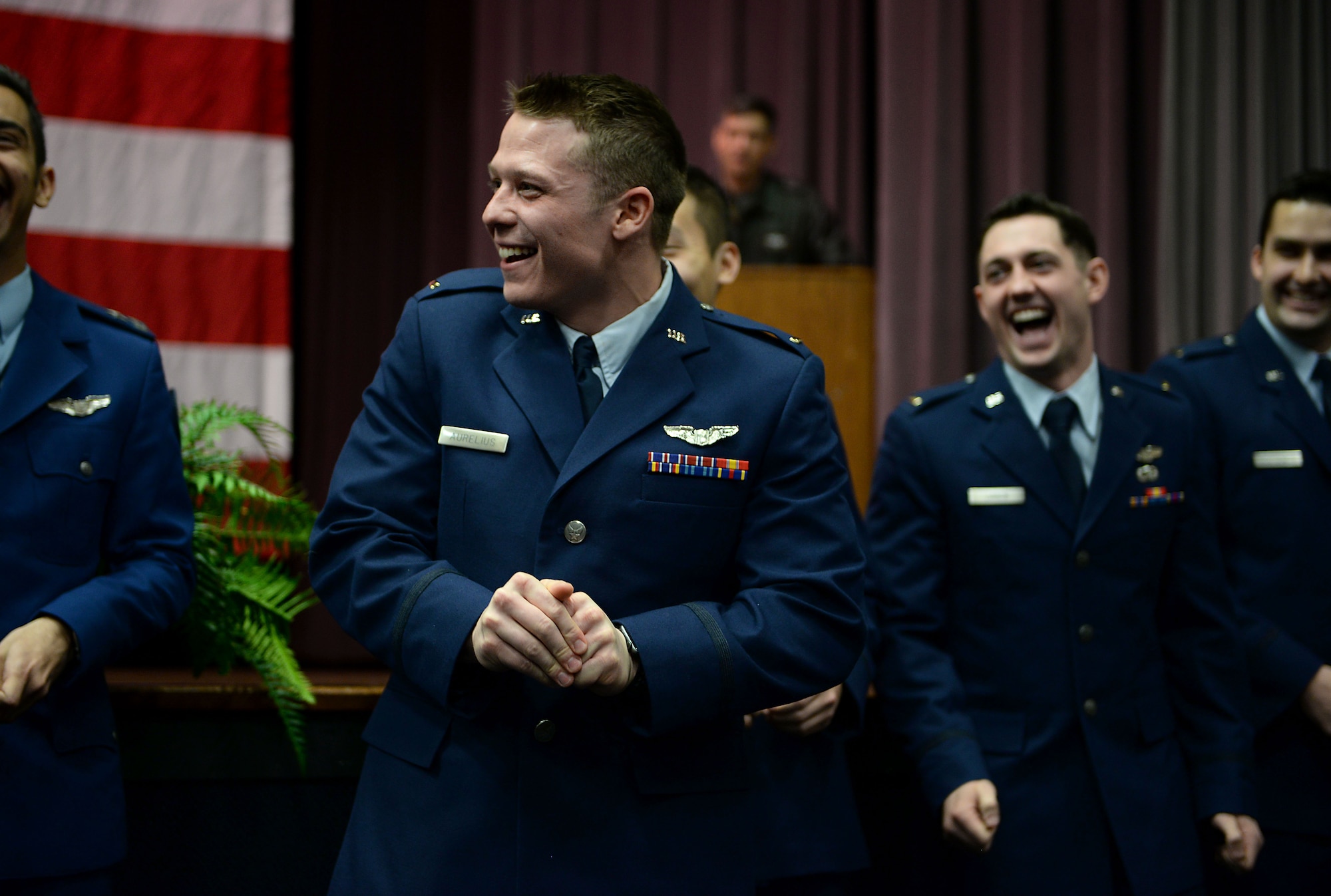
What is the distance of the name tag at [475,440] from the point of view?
1.44 metres

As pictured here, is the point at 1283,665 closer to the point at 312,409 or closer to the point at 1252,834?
the point at 1252,834

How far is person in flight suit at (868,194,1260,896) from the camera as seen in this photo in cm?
195

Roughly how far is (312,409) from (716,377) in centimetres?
363

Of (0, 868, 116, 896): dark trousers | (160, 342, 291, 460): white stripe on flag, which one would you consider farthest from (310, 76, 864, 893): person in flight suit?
(160, 342, 291, 460): white stripe on flag

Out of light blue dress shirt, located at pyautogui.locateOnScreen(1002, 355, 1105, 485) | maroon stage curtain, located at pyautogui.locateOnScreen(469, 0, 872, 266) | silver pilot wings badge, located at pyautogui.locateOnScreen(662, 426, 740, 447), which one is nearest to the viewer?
silver pilot wings badge, located at pyautogui.locateOnScreen(662, 426, 740, 447)

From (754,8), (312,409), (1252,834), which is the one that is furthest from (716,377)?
(754,8)

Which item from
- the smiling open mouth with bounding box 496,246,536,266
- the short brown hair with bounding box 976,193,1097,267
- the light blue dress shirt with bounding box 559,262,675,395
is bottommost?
the light blue dress shirt with bounding box 559,262,675,395

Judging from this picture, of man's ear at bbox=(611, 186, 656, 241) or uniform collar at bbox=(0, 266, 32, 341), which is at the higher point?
man's ear at bbox=(611, 186, 656, 241)

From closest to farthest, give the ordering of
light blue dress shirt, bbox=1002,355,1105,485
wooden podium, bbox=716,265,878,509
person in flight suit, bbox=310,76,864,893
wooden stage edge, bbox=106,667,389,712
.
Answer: person in flight suit, bbox=310,76,864,893 → wooden stage edge, bbox=106,667,389,712 → light blue dress shirt, bbox=1002,355,1105,485 → wooden podium, bbox=716,265,878,509

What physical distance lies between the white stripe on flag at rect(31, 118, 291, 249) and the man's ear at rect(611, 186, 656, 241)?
8.99 feet

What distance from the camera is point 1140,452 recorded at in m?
2.12

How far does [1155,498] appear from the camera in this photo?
2.08 metres

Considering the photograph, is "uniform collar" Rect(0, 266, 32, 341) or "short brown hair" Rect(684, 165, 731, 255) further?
"short brown hair" Rect(684, 165, 731, 255)

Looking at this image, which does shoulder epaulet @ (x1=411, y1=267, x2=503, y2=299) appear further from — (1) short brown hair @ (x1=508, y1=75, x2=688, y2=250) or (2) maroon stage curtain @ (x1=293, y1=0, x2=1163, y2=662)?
(2) maroon stage curtain @ (x1=293, y1=0, x2=1163, y2=662)
